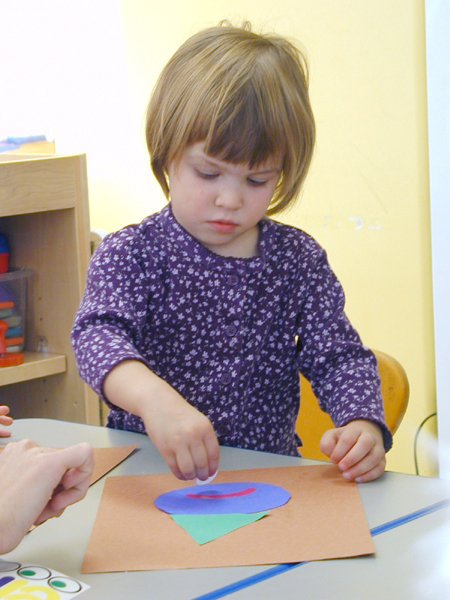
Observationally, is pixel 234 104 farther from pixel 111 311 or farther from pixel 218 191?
pixel 111 311

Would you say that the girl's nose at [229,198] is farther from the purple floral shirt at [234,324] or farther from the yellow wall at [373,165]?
the yellow wall at [373,165]

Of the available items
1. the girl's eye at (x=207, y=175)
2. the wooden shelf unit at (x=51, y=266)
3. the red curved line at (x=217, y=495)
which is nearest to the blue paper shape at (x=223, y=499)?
Answer: the red curved line at (x=217, y=495)

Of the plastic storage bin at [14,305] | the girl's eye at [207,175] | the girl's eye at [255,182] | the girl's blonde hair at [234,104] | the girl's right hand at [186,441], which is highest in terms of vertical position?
the girl's blonde hair at [234,104]

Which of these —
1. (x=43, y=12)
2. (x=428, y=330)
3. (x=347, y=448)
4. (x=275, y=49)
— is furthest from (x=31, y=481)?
(x=43, y=12)

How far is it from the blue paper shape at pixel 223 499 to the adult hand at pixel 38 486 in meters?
0.09

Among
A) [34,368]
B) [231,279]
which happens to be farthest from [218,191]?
[34,368]

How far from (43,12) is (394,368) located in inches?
78.8

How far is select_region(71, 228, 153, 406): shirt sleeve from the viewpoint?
0.69 metres

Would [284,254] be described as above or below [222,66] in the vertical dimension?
below

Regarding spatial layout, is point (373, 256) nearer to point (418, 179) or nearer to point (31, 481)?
point (418, 179)

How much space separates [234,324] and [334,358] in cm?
12

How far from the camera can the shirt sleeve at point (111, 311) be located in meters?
0.69

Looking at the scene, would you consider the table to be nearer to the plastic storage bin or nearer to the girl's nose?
the girl's nose

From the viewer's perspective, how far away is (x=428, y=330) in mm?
1555
